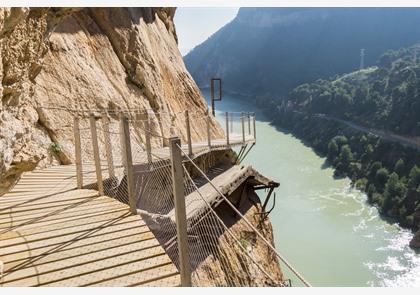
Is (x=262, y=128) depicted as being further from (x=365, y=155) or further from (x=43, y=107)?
(x=43, y=107)

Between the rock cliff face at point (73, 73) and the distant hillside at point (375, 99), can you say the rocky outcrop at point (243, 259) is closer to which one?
the rock cliff face at point (73, 73)

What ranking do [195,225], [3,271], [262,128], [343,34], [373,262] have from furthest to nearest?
[343,34] → [262,128] → [373,262] → [195,225] → [3,271]

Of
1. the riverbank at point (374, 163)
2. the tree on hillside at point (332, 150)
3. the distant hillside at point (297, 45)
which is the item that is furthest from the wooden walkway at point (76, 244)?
the distant hillside at point (297, 45)

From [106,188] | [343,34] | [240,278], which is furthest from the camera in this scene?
[343,34]

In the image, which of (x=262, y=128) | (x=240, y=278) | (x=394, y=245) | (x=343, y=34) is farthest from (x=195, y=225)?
(x=343, y=34)

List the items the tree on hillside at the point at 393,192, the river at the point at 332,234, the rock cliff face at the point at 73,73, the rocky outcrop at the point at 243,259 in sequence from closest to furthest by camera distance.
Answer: the rock cliff face at the point at 73,73, the rocky outcrop at the point at 243,259, the river at the point at 332,234, the tree on hillside at the point at 393,192

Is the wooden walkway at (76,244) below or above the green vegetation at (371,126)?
above
